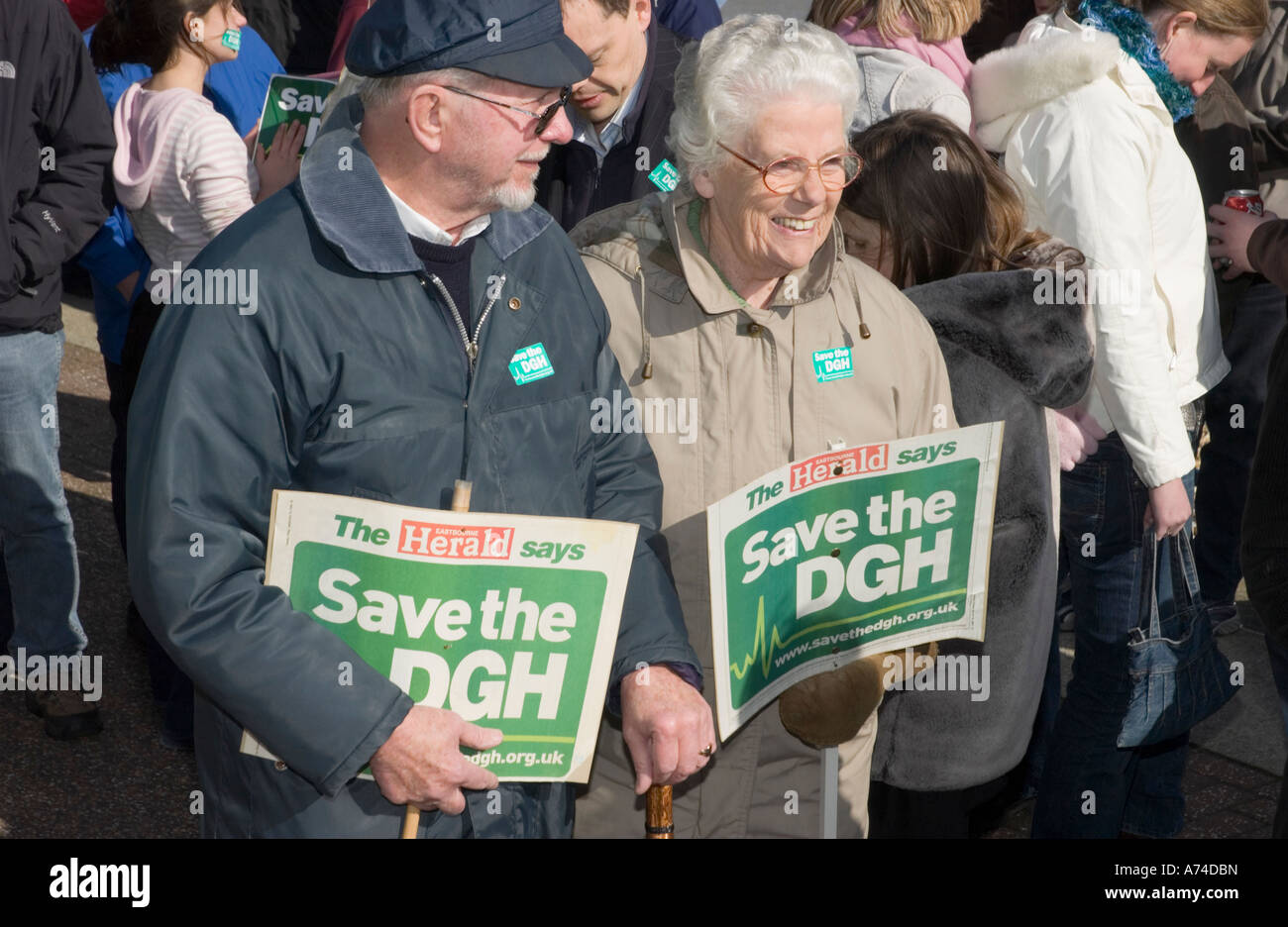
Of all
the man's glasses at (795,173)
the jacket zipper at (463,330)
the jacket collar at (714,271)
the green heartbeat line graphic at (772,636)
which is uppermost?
the man's glasses at (795,173)

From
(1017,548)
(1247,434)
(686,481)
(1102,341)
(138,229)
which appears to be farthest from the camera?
(1247,434)

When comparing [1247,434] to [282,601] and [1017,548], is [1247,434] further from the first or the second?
[282,601]

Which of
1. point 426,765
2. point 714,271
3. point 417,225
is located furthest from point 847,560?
point 417,225

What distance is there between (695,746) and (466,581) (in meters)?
0.58

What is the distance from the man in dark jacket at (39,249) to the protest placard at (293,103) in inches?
22.9

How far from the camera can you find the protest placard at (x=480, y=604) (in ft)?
8.07

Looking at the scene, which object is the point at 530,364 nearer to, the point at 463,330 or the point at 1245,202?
the point at 463,330

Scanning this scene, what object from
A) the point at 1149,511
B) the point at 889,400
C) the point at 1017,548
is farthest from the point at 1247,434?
the point at 889,400

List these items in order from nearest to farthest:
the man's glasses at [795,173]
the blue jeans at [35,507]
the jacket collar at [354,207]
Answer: the jacket collar at [354,207] → the man's glasses at [795,173] → the blue jeans at [35,507]

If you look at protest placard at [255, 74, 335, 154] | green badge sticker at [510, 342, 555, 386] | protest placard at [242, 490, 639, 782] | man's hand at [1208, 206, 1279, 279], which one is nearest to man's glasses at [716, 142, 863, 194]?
green badge sticker at [510, 342, 555, 386]

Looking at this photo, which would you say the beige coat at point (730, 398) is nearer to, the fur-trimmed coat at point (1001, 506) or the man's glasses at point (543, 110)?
the fur-trimmed coat at point (1001, 506)

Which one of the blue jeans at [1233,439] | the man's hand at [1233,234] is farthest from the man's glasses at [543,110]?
the blue jeans at [1233,439]

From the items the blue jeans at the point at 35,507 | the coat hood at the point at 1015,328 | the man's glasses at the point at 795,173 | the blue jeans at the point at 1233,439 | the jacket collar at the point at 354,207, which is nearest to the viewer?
the jacket collar at the point at 354,207
